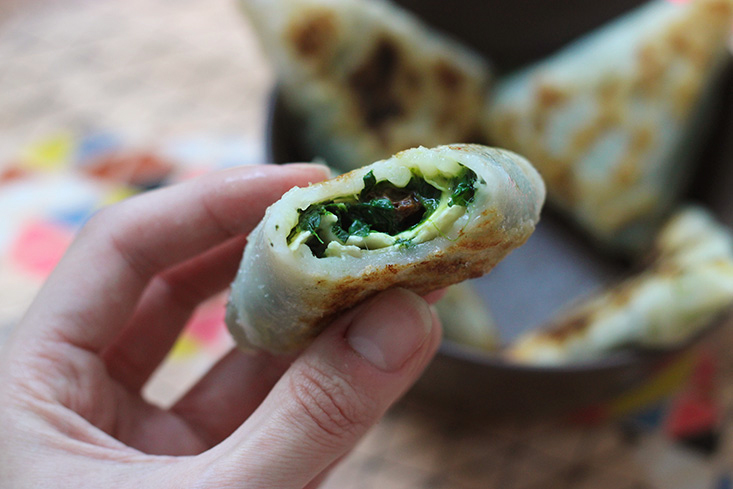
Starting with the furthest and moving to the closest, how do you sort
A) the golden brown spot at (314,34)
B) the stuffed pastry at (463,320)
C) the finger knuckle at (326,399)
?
the golden brown spot at (314,34)
the stuffed pastry at (463,320)
the finger knuckle at (326,399)

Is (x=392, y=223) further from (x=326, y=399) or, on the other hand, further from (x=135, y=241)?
(x=135, y=241)

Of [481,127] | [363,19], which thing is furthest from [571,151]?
[363,19]

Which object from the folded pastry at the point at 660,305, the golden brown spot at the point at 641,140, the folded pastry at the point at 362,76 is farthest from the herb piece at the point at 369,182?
the golden brown spot at the point at 641,140

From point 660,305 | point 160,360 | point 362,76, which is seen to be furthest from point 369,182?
point 362,76

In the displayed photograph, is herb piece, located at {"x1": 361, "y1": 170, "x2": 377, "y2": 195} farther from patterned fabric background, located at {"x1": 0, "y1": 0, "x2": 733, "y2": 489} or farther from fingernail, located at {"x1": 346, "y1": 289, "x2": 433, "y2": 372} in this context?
patterned fabric background, located at {"x1": 0, "y1": 0, "x2": 733, "y2": 489}

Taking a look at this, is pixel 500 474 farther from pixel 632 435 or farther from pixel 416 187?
pixel 416 187

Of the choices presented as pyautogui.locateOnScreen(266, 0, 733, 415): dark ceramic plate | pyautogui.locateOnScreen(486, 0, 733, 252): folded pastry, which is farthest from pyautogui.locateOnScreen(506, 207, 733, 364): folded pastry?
pyautogui.locateOnScreen(486, 0, 733, 252): folded pastry

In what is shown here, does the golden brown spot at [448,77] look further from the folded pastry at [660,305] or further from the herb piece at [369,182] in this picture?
the herb piece at [369,182]
